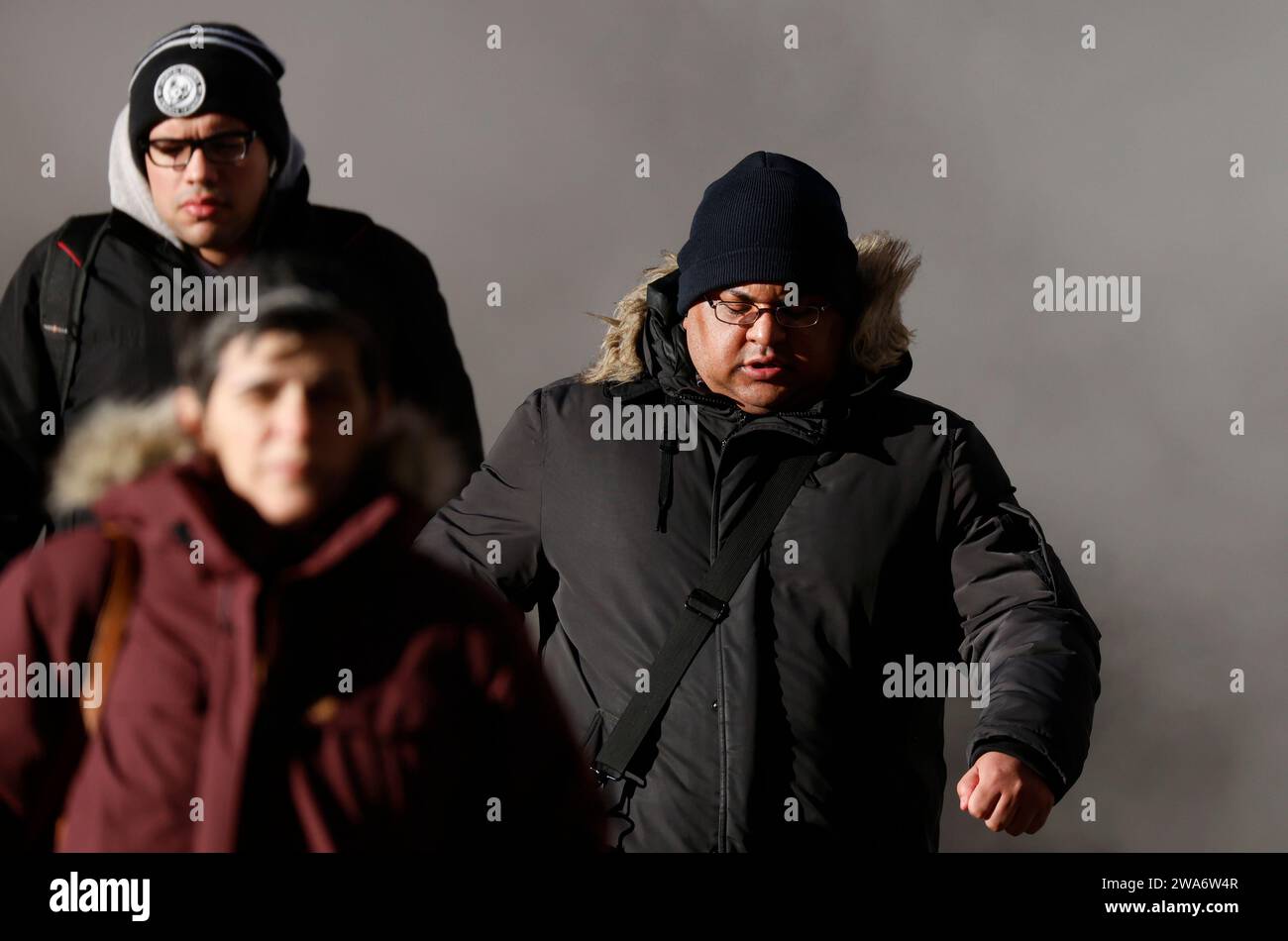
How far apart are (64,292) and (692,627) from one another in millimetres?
1427

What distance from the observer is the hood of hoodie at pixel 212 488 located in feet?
5.23

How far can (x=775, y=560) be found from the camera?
2.73 metres

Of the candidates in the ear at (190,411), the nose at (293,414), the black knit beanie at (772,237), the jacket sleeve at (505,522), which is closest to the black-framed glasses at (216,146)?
the jacket sleeve at (505,522)

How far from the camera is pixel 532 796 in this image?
1691 millimetres

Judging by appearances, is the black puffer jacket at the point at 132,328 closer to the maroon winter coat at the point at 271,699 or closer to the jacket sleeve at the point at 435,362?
the jacket sleeve at the point at 435,362

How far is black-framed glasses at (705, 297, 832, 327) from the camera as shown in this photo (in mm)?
2812

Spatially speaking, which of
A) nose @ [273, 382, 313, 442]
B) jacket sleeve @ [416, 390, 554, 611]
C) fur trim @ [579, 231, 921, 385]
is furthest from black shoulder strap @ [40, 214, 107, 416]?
nose @ [273, 382, 313, 442]

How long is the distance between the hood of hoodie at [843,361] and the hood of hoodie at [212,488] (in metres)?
1.13

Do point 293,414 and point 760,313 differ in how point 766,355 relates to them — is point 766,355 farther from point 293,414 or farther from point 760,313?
point 293,414

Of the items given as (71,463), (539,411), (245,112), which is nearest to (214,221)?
(245,112)

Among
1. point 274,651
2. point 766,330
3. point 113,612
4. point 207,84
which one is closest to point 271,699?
point 274,651

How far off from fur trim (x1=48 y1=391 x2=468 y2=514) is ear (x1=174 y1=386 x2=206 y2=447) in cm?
2

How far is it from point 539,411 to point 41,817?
1.50 meters

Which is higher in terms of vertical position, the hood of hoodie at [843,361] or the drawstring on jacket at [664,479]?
the hood of hoodie at [843,361]
